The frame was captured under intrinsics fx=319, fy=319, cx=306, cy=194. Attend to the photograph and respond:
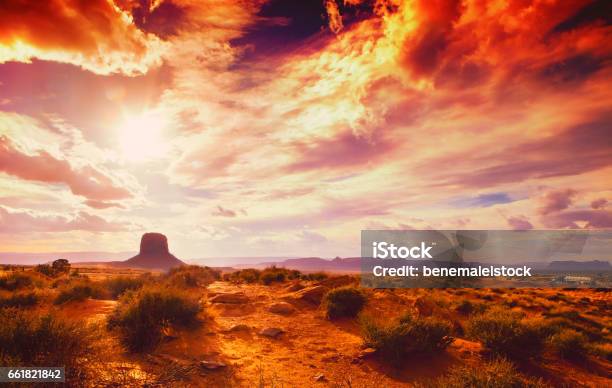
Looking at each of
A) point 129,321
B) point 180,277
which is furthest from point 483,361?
point 180,277

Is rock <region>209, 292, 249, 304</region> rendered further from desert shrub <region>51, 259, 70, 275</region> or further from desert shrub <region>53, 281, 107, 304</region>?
desert shrub <region>51, 259, 70, 275</region>

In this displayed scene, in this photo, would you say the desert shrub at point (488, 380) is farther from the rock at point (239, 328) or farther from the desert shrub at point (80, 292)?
the desert shrub at point (80, 292)

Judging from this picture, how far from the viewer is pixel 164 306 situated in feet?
33.8

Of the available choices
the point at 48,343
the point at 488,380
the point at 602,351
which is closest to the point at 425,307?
the point at 602,351

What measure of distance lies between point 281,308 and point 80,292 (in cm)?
1014

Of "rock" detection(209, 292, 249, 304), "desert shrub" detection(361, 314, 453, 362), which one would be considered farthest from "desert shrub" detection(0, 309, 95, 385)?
"rock" detection(209, 292, 249, 304)

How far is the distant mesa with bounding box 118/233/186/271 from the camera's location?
123 metres

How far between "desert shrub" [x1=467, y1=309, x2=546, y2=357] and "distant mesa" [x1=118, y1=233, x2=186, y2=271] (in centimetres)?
12698

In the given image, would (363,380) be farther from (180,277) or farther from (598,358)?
(180,277)

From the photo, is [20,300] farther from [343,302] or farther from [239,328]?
[343,302]

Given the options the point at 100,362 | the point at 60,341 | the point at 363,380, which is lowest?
the point at 363,380

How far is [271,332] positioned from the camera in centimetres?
1100

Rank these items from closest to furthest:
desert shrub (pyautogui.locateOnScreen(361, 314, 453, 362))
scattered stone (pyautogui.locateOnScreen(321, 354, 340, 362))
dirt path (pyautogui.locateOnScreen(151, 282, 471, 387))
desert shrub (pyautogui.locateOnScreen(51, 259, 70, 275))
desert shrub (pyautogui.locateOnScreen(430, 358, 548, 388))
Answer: desert shrub (pyautogui.locateOnScreen(430, 358, 548, 388))
dirt path (pyautogui.locateOnScreen(151, 282, 471, 387))
desert shrub (pyautogui.locateOnScreen(361, 314, 453, 362))
scattered stone (pyautogui.locateOnScreen(321, 354, 340, 362))
desert shrub (pyautogui.locateOnScreen(51, 259, 70, 275))

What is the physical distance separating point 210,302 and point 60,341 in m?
9.74
